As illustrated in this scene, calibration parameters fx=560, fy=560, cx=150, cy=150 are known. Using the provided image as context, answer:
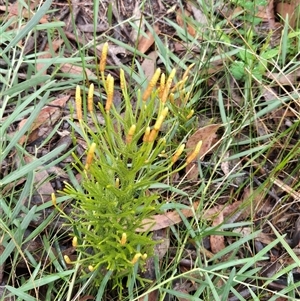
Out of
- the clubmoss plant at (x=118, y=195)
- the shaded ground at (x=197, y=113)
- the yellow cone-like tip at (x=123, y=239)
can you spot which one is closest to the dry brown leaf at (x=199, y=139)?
the shaded ground at (x=197, y=113)

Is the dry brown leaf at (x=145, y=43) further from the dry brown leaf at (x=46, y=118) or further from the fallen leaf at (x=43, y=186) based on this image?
the fallen leaf at (x=43, y=186)

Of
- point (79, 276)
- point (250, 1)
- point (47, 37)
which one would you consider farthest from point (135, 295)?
point (250, 1)

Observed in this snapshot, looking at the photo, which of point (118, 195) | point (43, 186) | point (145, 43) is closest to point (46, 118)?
point (43, 186)

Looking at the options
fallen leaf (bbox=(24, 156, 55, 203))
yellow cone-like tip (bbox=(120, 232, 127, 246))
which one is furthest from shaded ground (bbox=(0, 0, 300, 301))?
yellow cone-like tip (bbox=(120, 232, 127, 246))

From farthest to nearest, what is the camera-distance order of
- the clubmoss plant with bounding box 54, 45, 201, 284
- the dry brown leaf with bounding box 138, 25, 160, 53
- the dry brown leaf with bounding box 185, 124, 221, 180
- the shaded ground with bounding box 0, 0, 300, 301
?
1. the dry brown leaf with bounding box 138, 25, 160, 53
2. the dry brown leaf with bounding box 185, 124, 221, 180
3. the shaded ground with bounding box 0, 0, 300, 301
4. the clubmoss plant with bounding box 54, 45, 201, 284

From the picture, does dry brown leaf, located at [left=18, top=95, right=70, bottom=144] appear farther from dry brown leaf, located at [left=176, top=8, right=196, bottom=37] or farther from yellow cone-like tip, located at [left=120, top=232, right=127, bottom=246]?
yellow cone-like tip, located at [left=120, top=232, right=127, bottom=246]

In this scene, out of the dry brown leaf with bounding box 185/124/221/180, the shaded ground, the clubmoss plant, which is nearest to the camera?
the clubmoss plant

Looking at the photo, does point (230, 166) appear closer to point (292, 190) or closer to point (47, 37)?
point (292, 190)

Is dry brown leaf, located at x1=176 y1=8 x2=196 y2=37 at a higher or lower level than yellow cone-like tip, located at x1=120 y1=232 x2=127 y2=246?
lower
